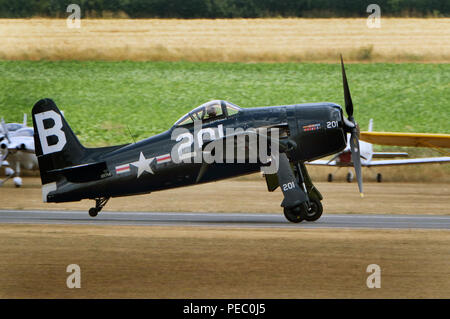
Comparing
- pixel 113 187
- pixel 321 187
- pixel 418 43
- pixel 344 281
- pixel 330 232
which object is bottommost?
pixel 344 281

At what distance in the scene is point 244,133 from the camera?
53.7 feet

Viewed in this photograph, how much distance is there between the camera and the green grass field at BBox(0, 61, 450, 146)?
40656 mm

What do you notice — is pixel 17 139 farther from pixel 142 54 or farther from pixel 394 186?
pixel 142 54

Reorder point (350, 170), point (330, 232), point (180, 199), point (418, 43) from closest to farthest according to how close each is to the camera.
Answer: point (330, 232)
point (180, 199)
point (350, 170)
point (418, 43)

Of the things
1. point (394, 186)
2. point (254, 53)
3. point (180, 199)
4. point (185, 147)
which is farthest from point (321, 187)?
point (254, 53)

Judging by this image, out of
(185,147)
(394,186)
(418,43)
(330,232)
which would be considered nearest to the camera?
(330,232)

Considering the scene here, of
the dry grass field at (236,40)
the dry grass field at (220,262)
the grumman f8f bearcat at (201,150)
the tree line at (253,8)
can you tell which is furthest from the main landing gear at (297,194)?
the dry grass field at (236,40)

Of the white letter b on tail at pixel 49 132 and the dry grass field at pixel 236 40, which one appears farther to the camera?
the dry grass field at pixel 236 40

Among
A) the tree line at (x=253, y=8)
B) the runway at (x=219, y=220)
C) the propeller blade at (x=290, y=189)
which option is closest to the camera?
the propeller blade at (x=290, y=189)

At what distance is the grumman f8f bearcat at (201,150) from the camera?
1667 cm

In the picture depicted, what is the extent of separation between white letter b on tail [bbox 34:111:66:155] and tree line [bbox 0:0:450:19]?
23683 mm

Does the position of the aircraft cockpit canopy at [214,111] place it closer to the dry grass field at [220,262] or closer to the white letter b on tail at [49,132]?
the dry grass field at [220,262]

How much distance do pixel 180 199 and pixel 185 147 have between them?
28.1 ft

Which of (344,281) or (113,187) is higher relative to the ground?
(113,187)
